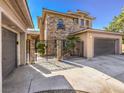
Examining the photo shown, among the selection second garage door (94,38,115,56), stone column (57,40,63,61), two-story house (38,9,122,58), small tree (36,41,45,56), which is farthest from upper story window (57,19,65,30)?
stone column (57,40,63,61)

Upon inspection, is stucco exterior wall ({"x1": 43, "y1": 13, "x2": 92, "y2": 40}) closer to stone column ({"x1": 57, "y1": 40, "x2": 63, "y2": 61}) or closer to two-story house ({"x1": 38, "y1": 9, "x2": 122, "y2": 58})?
two-story house ({"x1": 38, "y1": 9, "x2": 122, "y2": 58})

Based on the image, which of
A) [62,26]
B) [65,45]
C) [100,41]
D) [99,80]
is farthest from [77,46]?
[99,80]

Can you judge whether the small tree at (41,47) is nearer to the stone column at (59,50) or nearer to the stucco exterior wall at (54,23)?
the stucco exterior wall at (54,23)

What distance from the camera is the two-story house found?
13.0 meters

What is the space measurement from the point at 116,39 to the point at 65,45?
24.6 feet

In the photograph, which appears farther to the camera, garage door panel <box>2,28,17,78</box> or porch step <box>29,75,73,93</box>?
garage door panel <box>2,28,17,78</box>

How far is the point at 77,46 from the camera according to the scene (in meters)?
14.7

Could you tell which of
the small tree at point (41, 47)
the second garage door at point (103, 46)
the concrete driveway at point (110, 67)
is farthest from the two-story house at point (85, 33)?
the concrete driveway at point (110, 67)

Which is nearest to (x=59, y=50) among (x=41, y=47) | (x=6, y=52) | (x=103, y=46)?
(x=41, y=47)

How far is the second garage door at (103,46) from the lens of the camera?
45.9 ft

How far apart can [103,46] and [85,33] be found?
11.5 feet

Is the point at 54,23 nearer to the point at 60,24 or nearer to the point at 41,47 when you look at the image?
the point at 60,24

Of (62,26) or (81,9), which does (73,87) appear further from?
(81,9)

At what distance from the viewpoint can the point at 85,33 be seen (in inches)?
522
